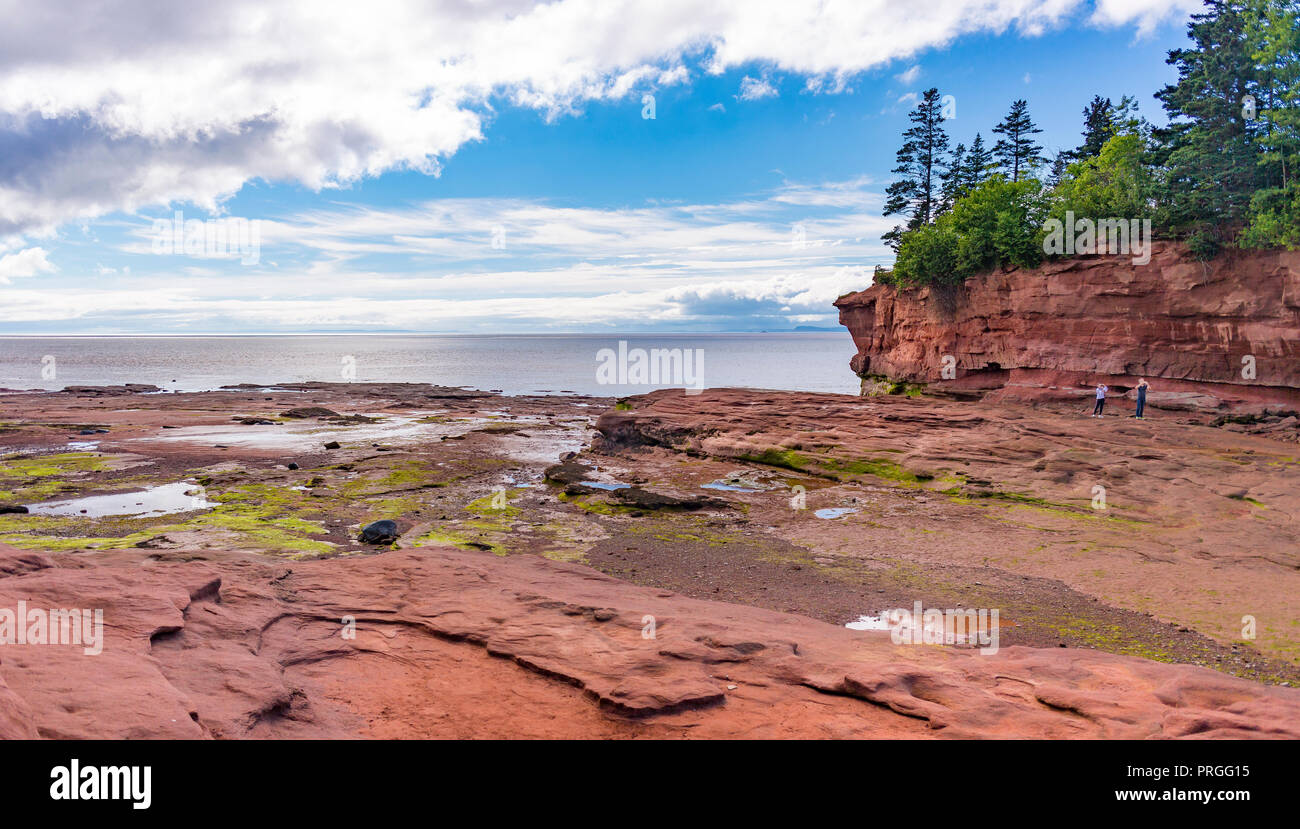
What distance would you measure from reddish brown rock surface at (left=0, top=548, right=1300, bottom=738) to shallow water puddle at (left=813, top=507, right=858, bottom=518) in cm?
1173

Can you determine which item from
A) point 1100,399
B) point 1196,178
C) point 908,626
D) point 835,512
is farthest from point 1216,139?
point 908,626

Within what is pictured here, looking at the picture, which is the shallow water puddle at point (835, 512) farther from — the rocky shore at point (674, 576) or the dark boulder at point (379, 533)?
the dark boulder at point (379, 533)

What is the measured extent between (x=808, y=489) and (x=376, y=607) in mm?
18585

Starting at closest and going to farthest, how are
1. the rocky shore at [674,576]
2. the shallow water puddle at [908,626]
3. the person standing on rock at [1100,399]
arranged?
the rocky shore at [674,576]
the shallow water puddle at [908,626]
the person standing on rock at [1100,399]

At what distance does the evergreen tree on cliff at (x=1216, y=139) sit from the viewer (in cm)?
3469

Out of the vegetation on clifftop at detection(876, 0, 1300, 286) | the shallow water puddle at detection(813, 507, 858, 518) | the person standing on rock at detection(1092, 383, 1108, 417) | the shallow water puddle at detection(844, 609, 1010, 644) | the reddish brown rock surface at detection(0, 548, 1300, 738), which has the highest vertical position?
the vegetation on clifftop at detection(876, 0, 1300, 286)

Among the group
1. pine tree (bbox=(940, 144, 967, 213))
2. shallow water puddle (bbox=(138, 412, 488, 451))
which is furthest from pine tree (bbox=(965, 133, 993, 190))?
shallow water puddle (bbox=(138, 412, 488, 451))

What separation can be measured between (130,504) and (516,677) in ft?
65.4

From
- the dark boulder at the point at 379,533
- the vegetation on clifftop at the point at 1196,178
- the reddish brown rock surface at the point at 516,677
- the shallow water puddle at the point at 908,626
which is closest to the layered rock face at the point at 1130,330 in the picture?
the vegetation on clifftop at the point at 1196,178

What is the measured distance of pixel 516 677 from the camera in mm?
7953

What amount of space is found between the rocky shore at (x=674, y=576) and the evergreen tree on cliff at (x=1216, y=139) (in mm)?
13547

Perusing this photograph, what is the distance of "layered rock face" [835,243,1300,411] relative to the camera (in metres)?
33.5

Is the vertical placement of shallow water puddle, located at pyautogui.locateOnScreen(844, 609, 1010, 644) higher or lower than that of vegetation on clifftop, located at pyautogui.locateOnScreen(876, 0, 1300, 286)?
lower

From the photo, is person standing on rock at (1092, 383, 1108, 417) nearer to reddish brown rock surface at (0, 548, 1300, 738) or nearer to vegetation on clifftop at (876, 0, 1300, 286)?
vegetation on clifftop at (876, 0, 1300, 286)
